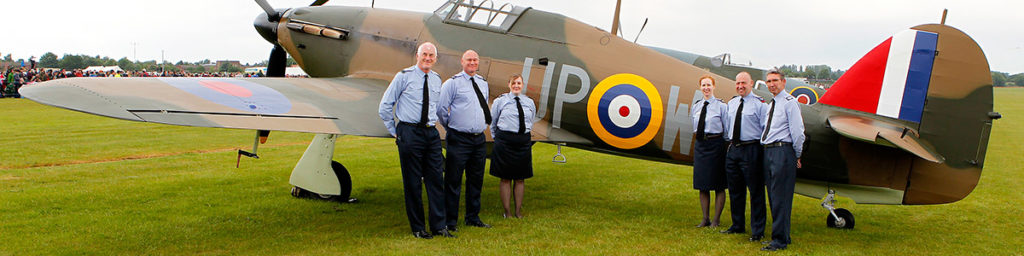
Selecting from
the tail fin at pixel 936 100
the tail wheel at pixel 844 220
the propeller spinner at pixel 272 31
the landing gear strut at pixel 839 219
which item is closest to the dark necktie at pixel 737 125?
the tail fin at pixel 936 100

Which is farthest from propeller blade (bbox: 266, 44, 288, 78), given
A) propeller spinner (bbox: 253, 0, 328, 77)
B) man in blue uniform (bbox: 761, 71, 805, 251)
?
man in blue uniform (bbox: 761, 71, 805, 251)

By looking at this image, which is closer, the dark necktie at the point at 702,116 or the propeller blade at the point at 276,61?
the dark necktie at the point at 702,116

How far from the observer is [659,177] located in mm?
8852

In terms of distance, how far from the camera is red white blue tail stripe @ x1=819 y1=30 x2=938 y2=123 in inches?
197

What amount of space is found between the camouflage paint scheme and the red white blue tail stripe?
69 mm

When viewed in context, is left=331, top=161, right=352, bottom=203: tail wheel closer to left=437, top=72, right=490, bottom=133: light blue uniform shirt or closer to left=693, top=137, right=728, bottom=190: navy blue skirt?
left=437, top=72, right=490, bottom=133: light blue uniform shirt

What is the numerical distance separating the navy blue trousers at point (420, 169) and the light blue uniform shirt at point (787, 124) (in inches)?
97.1

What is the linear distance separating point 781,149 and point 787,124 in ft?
0.61

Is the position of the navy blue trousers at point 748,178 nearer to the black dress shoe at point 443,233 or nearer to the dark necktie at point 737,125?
Answer: the dark necktie at point 737,125

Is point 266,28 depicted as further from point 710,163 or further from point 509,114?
point 710,163

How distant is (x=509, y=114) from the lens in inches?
219

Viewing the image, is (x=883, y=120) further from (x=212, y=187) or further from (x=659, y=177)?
(x=212, y=187)

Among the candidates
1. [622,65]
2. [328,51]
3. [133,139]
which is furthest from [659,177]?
[133,139]

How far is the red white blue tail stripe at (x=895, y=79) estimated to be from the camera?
5.00 metres
